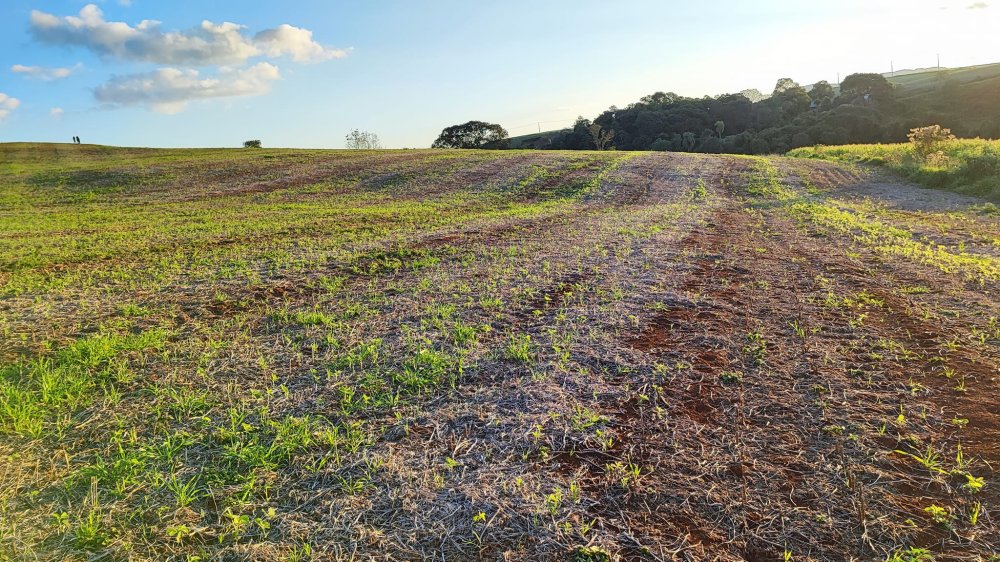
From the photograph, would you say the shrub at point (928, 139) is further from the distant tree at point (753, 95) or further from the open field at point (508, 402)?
the distant tree at point (753, 95)

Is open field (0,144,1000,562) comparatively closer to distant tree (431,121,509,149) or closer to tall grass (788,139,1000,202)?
tall grass (788,139,1000,202)

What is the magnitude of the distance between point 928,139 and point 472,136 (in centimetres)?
7410

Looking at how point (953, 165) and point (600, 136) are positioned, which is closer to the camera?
point (953, 165)

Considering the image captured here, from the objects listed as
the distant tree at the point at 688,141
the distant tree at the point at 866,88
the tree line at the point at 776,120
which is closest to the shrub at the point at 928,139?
the tree line at the point at 776,120

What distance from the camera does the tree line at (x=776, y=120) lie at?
64.6 metres

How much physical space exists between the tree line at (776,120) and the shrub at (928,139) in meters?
39.5

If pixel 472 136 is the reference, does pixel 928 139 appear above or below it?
below

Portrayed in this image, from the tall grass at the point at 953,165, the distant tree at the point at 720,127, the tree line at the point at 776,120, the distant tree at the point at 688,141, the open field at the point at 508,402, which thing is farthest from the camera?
the distant tree at the point at 720,127

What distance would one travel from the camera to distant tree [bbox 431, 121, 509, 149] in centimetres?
8831

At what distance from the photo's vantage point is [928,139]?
1030 inches

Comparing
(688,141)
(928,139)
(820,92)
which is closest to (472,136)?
(688,141)

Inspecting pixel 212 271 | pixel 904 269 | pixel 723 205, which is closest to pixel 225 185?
pixel 212 271

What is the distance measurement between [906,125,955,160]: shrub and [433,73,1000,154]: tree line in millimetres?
39521

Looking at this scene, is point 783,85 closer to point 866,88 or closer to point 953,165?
point 866,88
